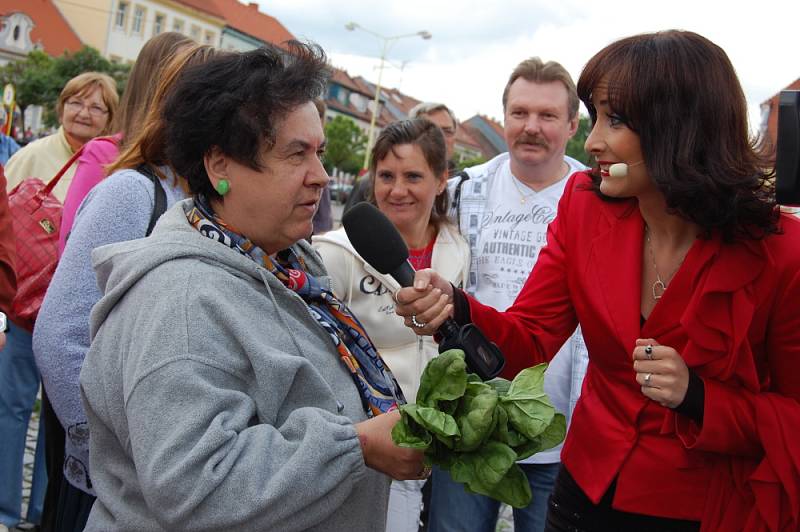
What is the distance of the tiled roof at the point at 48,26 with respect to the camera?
6300 centimetres

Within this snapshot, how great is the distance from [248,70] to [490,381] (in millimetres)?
1081

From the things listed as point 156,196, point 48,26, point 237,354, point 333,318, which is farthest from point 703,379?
point 48,26

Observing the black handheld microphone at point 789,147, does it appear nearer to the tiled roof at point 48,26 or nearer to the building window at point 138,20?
→ the tiled roof at point 48,26

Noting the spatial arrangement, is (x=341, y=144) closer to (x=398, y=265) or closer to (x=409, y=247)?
(x=409, y=247)

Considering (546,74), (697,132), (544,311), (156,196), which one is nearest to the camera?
(697,132)

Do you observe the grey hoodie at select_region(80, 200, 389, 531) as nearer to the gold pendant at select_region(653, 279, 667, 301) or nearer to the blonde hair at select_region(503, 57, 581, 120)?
the gold pendant at select_region(653, 279, 667, 301)

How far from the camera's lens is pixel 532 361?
2764mm

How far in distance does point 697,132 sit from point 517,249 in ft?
5.64

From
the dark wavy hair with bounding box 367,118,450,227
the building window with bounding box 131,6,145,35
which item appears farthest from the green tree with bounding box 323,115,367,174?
the dark wavy hair with bounding box 367,118,450,227

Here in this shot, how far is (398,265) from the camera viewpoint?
2.50m

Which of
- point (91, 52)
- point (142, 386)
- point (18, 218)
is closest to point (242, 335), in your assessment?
point (142, 386)

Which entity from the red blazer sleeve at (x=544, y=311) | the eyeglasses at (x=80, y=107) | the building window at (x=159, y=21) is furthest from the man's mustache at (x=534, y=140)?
the building window at (x=159, y=21)

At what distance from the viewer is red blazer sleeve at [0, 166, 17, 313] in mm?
3004

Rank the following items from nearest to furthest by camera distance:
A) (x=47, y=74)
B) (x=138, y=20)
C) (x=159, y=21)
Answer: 1. (x=47, y=74)
2. (x=138, y=20)
3. (x=159, y=21)
